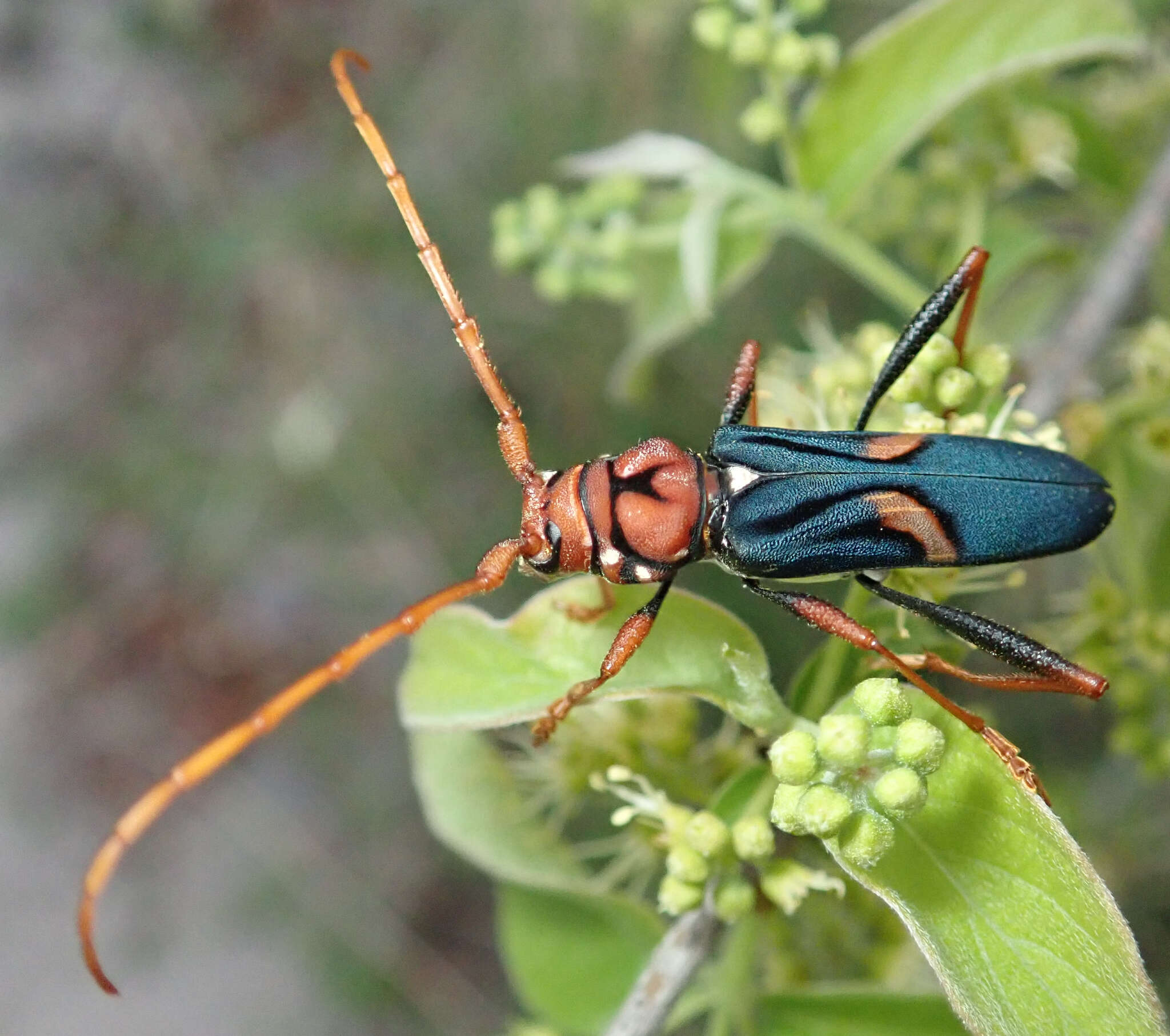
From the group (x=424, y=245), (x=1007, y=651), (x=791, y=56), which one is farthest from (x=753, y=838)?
(x=791, y=56)

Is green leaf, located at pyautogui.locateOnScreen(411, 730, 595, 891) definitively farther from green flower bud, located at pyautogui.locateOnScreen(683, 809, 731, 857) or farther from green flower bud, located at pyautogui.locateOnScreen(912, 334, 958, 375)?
green flower bud, located at pyautogui.locateOnScreen(912, 334, 958, 375)

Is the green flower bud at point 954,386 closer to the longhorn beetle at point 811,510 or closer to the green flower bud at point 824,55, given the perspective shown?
the longhorn beetle at point 811,510

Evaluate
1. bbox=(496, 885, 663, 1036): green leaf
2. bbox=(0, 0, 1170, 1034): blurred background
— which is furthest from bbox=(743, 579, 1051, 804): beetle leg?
bbox=(0, 0, 1170, 1034): blurred background

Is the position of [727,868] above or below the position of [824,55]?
below

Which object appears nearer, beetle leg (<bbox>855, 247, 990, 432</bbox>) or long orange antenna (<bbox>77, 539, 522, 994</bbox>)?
long orange antenna (<bbox>77, 539, 522, 994</bbox>)

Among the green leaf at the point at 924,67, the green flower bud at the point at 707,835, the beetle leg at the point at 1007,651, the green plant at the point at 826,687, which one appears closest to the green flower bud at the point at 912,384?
the green plant at the point at 826,687

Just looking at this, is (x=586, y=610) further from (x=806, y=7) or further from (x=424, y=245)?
(x=806, y=7)
